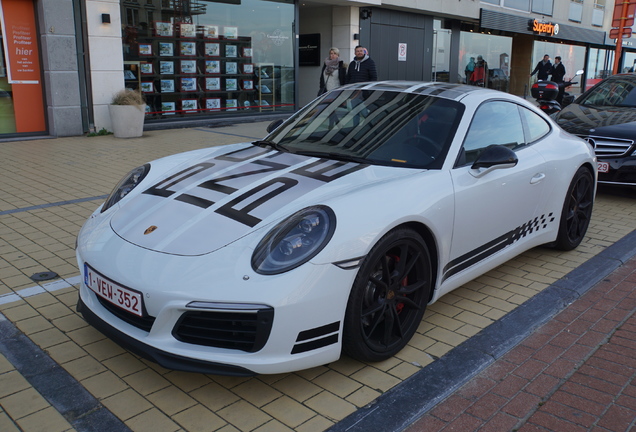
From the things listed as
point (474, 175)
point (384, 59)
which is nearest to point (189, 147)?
point (474, 175)

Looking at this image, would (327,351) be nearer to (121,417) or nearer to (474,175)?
(121,417)

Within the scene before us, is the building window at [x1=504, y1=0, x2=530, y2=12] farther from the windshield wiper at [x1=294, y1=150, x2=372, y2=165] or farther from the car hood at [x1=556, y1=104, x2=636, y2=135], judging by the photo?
the windshield wiper at [x1=294, y1=150, x2=372, y2=165]

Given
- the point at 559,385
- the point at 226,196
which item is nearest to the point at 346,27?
the point at 226,196

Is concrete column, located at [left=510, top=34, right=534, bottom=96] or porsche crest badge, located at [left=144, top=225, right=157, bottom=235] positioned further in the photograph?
concrete column, located at [left=510, top=34, right=534, bottom=96]

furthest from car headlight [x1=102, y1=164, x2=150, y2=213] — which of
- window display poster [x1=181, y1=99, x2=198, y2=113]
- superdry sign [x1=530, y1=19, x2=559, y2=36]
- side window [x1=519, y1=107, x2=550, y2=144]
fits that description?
superdry sign [x1=530, y1=19, x2=559, y2=36]

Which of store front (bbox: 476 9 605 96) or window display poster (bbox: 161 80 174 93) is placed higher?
store front (bbox: 476 9 605 96)

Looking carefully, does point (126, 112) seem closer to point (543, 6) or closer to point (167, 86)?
point (167, 86)

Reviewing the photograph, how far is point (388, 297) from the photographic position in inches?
124

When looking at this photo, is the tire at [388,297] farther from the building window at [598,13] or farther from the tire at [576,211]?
the building window at [598,13]

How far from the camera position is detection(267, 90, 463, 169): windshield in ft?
12.2

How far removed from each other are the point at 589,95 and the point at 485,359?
7005 millimetres

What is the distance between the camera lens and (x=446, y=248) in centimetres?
349

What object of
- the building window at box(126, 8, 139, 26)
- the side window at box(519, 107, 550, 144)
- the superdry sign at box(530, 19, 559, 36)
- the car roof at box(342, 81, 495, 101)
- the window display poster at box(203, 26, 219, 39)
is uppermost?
the superdry sign at box(530, 19, 559, 36)

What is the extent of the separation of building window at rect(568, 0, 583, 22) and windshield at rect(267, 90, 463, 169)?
27624 mm
